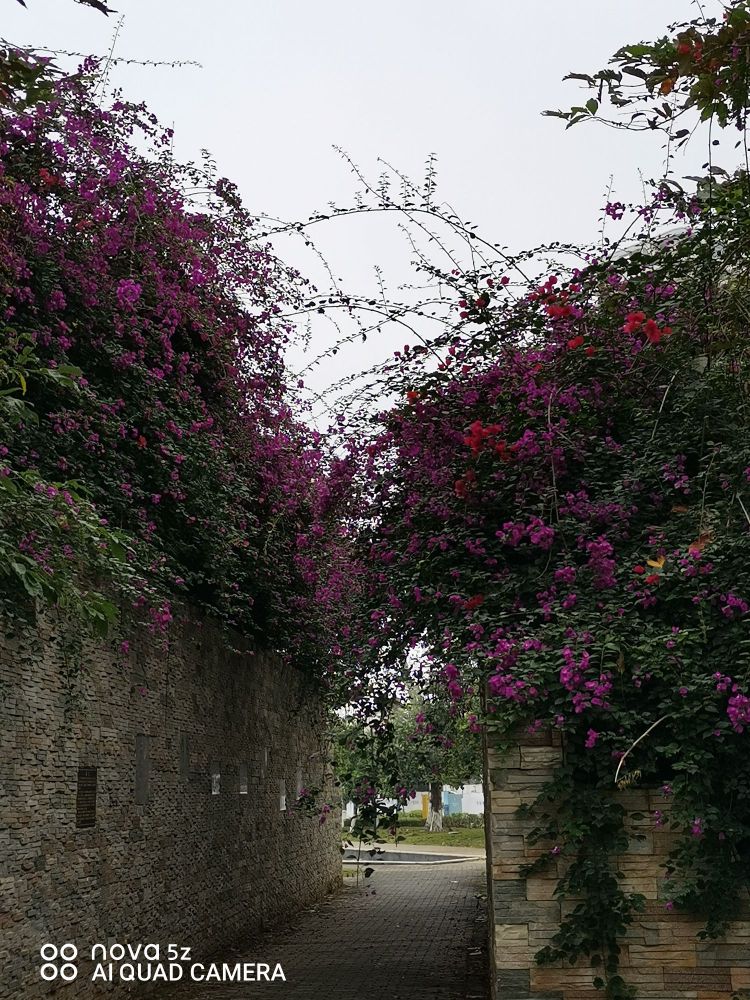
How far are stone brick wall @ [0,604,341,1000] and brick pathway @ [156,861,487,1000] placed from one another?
47cm

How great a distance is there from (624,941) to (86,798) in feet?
11.4

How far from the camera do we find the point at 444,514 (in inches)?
300

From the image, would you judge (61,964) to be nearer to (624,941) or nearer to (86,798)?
(86,798)

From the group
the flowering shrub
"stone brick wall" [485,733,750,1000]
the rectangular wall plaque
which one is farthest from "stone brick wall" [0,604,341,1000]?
"stone brick wall" [485,733,750,1000]

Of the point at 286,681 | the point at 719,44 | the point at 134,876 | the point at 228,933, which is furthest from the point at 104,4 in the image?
the point at 286,681

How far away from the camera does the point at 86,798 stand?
7.21 m

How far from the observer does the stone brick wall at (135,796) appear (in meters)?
6.26

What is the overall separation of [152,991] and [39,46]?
6.65m

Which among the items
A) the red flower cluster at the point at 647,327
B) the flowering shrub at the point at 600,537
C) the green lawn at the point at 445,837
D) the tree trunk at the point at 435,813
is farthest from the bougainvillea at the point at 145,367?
the tree trunk at the point at 435,813

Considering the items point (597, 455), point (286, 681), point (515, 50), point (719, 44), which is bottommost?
point (286, 681)

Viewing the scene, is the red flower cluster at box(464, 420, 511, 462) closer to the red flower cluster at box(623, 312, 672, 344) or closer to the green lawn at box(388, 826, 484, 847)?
the red flower cluster at box(623, 312, 672, 344)

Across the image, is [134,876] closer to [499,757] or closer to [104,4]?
[499,757]

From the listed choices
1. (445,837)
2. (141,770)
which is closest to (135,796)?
(141,770)

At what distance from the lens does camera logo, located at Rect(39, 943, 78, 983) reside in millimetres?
6422
